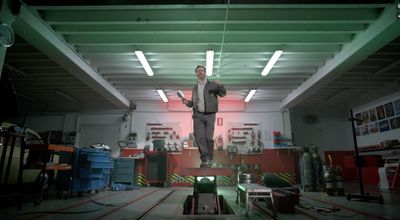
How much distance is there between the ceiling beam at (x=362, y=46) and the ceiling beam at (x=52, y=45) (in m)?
6.04

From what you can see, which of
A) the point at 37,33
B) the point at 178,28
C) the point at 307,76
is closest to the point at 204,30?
the point at 178,28

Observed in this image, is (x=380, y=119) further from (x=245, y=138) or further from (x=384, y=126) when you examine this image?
(x=245, y=138)

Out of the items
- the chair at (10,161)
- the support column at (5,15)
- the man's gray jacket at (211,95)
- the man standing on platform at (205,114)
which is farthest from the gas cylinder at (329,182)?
the support column at (5,15)

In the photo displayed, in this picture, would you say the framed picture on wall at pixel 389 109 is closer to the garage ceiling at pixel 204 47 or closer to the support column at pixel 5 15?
the garage ceiling at pixel 204 47

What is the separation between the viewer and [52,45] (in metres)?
4.70

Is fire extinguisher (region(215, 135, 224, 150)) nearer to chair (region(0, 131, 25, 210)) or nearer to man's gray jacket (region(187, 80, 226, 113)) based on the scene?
man's gray jacket (region(187, 80, 226, 113))

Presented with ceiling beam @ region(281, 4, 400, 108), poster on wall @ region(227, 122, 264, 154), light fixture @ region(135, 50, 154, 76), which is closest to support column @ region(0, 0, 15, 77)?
light fixture @ region(135, 50, 154, 76)

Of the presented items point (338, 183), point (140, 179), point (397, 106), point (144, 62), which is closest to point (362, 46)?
point (338, 183)

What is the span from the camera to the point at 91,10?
14.0 ft

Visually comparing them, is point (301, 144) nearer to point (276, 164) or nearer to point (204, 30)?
point (276, 164)

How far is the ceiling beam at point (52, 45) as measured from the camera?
13.1ft

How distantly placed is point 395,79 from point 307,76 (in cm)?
306

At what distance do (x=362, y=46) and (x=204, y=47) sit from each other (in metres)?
3.26

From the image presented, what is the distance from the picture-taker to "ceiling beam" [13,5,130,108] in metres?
3.98
